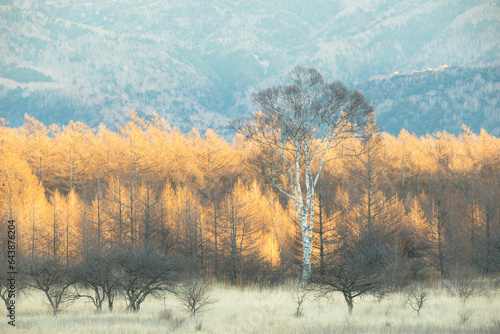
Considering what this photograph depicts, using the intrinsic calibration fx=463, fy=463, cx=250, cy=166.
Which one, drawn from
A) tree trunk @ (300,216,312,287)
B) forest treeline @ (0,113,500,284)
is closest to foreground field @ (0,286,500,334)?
tree trunk @ (300,216,312,287)

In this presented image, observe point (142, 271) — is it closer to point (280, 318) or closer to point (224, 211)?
point (280, 318)

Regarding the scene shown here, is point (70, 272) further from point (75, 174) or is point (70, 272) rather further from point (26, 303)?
point (75, 174)

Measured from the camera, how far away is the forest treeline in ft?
112

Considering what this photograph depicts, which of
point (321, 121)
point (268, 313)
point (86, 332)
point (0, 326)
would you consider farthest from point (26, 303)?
point (321, 121)

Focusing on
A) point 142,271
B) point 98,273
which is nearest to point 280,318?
point 142,271

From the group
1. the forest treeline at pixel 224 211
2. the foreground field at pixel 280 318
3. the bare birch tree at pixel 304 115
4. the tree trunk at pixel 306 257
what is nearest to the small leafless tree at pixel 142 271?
the foreground field at pixel 280 318

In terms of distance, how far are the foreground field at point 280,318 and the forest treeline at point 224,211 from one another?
363 centimetres

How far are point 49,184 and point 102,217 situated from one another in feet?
37.8

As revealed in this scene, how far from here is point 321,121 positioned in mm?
24312

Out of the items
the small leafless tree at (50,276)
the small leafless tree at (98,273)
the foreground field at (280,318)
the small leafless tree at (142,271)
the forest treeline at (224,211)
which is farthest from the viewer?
the forest treeline at (224,211)

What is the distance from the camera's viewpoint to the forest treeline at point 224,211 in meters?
34.1

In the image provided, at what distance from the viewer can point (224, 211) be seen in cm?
3734

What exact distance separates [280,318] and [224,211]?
801 inches

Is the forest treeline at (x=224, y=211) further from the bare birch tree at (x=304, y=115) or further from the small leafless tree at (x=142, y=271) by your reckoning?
the bare birch tree at (x=304, y=115)
